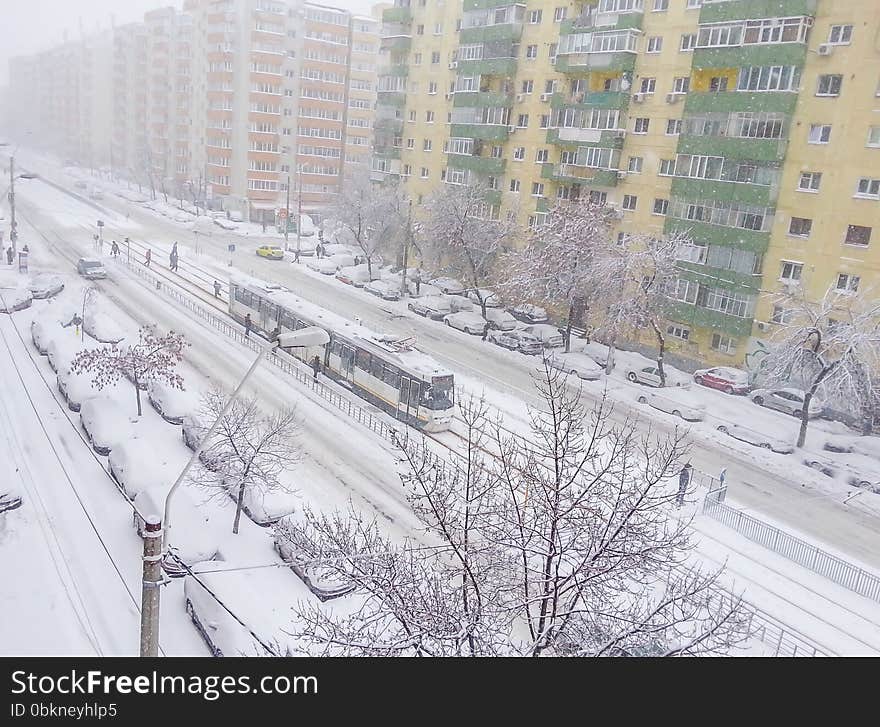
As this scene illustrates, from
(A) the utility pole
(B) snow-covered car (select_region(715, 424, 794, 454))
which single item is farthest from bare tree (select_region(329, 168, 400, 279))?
(A) the utility pole

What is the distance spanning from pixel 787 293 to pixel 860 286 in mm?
2142

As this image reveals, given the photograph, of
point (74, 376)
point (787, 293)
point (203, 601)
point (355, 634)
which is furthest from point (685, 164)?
point (355, 634)

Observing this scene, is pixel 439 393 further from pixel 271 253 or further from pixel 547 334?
pixel 271 253

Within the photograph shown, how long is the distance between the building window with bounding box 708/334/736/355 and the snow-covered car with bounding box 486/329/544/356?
6549 mm

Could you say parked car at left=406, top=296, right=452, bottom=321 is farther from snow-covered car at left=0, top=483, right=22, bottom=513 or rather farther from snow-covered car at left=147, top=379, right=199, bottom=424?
snow-covered car at left=0, top=483, right=22, bottom=513

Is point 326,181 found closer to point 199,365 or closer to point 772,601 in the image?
point 199,365

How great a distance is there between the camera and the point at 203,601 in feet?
39.5

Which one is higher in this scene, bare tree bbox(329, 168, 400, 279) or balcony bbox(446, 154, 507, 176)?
balcony bbox(446, 154, 507, 176)

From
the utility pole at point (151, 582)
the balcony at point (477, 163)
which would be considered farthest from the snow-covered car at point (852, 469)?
the balcony at point (477, 163)

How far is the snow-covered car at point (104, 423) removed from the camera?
18.2 metres

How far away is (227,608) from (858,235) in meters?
22.6

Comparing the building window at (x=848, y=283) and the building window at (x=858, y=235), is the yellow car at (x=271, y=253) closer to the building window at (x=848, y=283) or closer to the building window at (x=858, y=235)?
the building window at (x=848, y=283)

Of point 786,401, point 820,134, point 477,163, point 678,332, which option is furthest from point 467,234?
point 786,401

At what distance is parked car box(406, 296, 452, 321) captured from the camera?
117 ft
